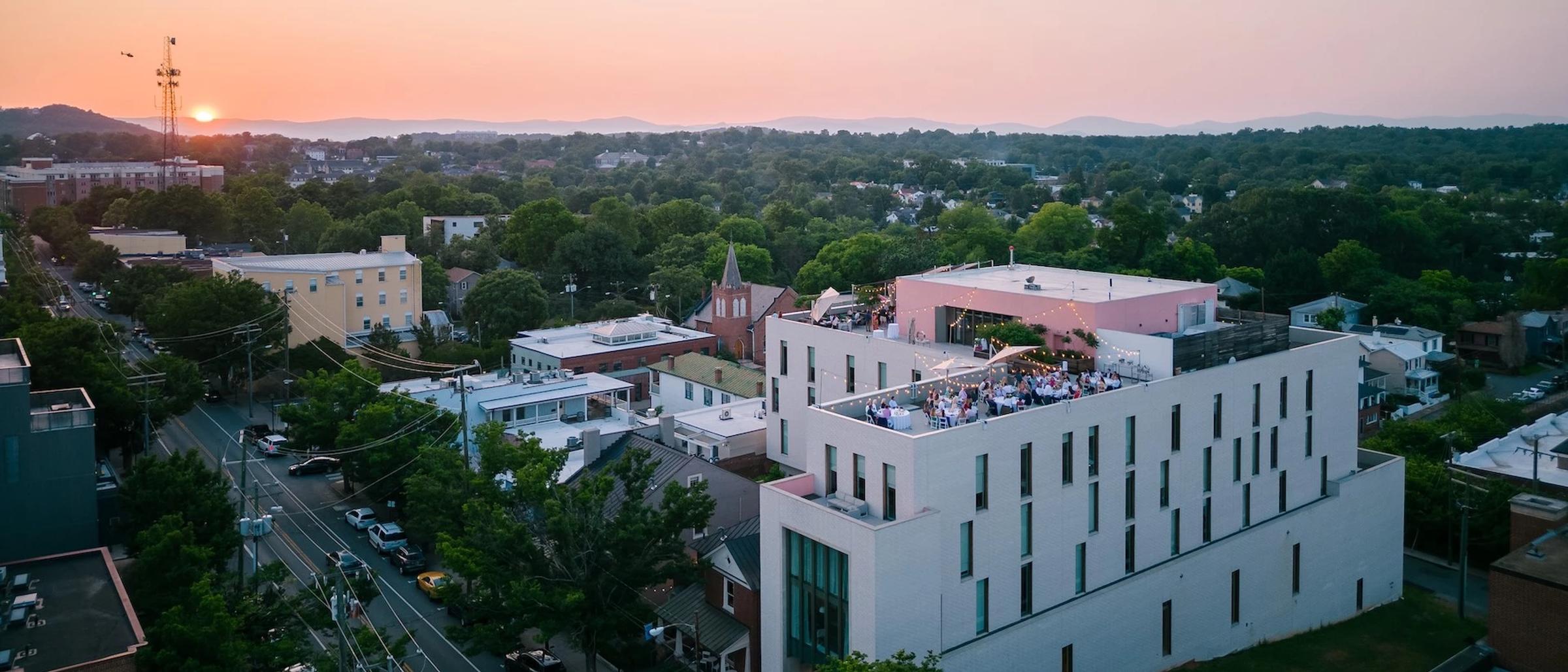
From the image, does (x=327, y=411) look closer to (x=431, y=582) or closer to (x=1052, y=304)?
(x=431, y=582)

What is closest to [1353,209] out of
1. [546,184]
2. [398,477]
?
[398,477]

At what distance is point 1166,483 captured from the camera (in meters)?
30.5

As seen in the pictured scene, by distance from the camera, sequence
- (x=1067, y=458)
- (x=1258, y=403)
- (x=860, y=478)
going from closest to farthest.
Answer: (x=860, y=478) < (x=1067, y=458) < (x=1258, y=403)

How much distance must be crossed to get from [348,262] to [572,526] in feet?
158

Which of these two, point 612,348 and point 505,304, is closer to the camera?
point 612,348

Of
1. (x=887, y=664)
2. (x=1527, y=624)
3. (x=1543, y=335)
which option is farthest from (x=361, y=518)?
(x=1543, y=335)

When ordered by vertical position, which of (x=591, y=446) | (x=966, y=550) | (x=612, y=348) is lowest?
(x=591, y=446)

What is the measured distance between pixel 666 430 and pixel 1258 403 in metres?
20.4

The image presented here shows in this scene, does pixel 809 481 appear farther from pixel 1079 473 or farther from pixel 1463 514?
pixel 1463 514

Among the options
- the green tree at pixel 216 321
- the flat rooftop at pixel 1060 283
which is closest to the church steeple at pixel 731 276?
the green tree at pixel 216 321

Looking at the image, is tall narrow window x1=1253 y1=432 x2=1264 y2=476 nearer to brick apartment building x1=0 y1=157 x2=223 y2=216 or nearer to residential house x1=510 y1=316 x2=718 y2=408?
residential house x1=510 y1=316 x2=718 y2=408

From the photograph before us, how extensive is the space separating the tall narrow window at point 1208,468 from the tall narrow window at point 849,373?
38.1 ft

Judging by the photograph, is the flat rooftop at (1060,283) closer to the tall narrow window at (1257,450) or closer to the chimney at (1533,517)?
the tall narrow window at (1257,450)

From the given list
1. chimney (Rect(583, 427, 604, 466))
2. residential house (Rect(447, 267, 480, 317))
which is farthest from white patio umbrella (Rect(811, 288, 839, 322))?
residential house (Rect(447, 267, 480, 317))
